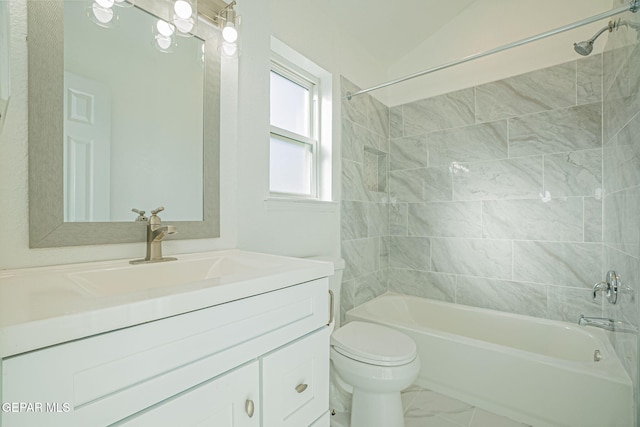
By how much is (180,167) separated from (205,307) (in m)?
0.80

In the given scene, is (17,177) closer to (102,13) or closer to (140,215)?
(140,215)

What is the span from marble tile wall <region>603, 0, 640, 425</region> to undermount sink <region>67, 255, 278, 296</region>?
152 centimetres

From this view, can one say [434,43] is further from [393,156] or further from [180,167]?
[180,167]

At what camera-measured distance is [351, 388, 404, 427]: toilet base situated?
1.43 m

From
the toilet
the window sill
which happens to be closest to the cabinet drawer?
the toilet

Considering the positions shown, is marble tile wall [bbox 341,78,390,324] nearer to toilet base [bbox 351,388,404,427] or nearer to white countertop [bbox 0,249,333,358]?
toilet base [bbox 351,388,404,427]

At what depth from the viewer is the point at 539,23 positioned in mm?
2096

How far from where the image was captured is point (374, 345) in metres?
1.49

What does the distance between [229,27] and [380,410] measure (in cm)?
198

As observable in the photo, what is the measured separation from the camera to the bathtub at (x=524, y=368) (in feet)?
4.52

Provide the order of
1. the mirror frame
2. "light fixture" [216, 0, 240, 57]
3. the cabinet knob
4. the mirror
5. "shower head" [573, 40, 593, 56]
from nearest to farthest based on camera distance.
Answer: the mirror, the cabinet knob, the mirror frame, "light fixture" [216, 0, 240, 57], "shower head" [573, 40, 593, 56]

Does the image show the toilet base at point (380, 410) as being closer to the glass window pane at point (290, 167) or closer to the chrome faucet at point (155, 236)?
the chrome faucet at point (155, 236)

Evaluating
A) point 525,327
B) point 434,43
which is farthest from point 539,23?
point 525,327

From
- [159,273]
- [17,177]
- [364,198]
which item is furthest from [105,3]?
[364,198]
